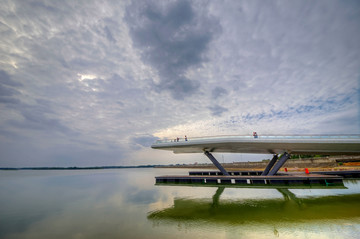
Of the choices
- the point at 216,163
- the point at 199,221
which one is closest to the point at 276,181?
the point at 216,163

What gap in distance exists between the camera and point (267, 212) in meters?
12.6

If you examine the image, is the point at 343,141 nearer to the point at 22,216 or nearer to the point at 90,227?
the point at 90,227

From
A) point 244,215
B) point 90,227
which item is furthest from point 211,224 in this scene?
point 90,227

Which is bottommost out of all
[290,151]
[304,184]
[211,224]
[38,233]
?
[38,233]

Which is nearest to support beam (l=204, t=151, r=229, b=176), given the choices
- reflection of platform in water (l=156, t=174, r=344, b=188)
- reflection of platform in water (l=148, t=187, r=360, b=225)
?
reflection of platform in water (l=156, t=174, r=344, b=188)

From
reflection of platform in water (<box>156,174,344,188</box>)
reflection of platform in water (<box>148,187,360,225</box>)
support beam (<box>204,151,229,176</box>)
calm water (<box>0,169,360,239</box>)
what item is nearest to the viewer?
calm water (<box>0,169,360,239</box>)

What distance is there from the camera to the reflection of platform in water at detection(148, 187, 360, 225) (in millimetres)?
11182

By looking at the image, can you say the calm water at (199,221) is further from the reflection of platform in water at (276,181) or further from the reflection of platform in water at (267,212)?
the reflection of platform in water at (276,181)

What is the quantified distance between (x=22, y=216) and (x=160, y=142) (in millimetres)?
18443

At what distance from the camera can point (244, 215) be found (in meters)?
12.1

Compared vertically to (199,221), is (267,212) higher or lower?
higher

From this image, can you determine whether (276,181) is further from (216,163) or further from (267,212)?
(267,212)

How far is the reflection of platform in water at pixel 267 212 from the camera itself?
11.2 meters

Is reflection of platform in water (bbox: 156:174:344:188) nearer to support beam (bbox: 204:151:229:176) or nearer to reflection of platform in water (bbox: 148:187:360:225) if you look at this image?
support beam (bbox: 204:151:229:176)
